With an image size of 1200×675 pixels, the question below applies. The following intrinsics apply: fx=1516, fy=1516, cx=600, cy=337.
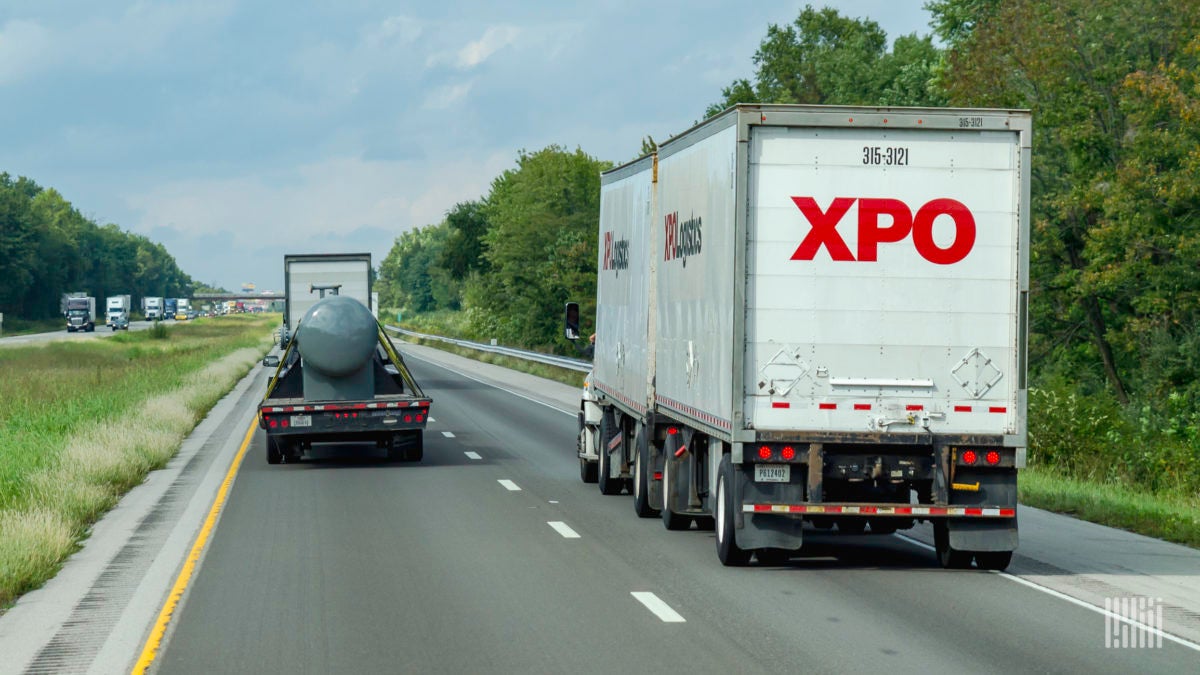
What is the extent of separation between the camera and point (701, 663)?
8594 mm

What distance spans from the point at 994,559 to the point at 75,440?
48.9ft

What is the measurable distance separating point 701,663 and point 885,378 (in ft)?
13.3

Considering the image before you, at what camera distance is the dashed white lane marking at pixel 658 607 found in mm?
10023

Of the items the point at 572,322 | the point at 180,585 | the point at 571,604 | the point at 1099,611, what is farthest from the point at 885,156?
the point at 572,322

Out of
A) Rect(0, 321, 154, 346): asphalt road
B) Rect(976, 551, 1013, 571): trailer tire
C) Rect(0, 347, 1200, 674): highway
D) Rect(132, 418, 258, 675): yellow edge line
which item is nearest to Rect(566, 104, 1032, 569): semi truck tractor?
Rect(976, 551, 1013, 571): trailer tire

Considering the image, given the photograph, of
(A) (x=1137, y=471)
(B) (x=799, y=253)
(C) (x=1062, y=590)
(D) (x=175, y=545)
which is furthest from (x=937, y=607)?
(A) (x=1137, y=471)

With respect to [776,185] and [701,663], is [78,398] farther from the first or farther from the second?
[701,663]

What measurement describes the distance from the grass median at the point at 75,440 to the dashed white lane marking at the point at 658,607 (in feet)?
14.7

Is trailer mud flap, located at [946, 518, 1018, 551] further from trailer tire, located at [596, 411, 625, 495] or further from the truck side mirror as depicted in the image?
A: the truck side mirror

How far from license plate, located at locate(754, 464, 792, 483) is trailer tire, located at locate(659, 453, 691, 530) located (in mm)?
2592

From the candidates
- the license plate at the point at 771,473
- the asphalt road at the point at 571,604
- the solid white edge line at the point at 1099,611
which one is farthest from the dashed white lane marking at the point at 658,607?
the solid white edge line at the point at 1099,611

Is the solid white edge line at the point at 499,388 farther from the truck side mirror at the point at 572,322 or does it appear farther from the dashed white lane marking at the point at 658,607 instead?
the dashed white lane marking at the point at 658,607

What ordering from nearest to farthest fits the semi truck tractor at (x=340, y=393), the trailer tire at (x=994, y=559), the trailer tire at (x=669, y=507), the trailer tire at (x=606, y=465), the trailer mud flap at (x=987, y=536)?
the trailer mud flap at (x=987, y=536) < the trailer tire at (x=994, y=559) < the trailer tire at (x=669, y=507) < the trailer tire at (x=606, y=465) < the semi truck tractor at (x=340, y=393)

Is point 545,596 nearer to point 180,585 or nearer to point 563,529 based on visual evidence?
point 180,585
